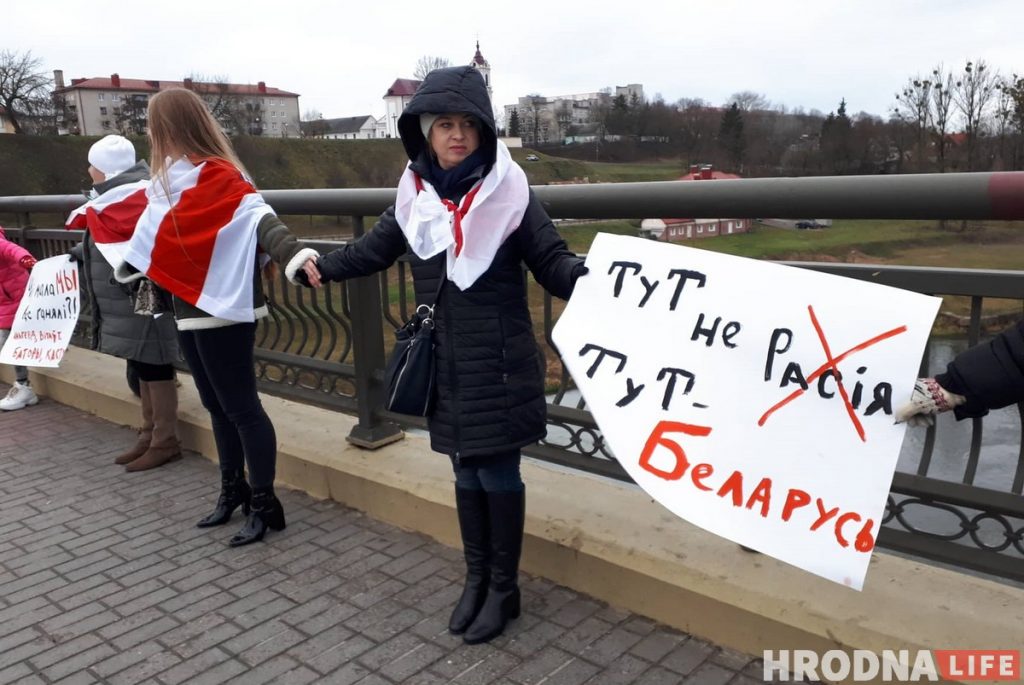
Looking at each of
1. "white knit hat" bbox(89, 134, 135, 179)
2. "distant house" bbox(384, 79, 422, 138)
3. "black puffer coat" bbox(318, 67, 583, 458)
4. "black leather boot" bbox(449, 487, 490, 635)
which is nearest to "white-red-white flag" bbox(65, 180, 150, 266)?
"white knit hat" bbox(89, 134, 135, 179)

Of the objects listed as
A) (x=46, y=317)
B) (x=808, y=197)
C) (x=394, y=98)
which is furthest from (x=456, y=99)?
(x=394, y=98)

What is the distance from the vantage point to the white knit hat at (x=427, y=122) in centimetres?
266

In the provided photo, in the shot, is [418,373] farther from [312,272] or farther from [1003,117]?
[1003,117]

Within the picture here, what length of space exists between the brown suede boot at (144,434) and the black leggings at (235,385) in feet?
3.91

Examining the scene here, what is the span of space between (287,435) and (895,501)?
2958mm

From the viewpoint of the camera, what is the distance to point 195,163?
353cm

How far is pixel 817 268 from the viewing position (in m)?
2.41

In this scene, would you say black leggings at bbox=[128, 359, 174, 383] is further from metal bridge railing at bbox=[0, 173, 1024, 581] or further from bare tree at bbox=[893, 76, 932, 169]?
bare tree at bbox=[893, 76, 932, 169]

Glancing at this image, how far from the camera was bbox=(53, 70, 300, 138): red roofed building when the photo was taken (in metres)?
78.9

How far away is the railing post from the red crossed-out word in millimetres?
2384

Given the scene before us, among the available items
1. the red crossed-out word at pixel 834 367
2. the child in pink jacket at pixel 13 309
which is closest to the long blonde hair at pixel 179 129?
the red crossed-out word at pixel 834 367

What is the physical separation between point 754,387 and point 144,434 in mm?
3891

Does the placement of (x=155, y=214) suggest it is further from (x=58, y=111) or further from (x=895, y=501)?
(x=58, y=111)

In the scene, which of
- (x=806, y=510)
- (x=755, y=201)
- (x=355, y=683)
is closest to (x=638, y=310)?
(x=755, y=201)
